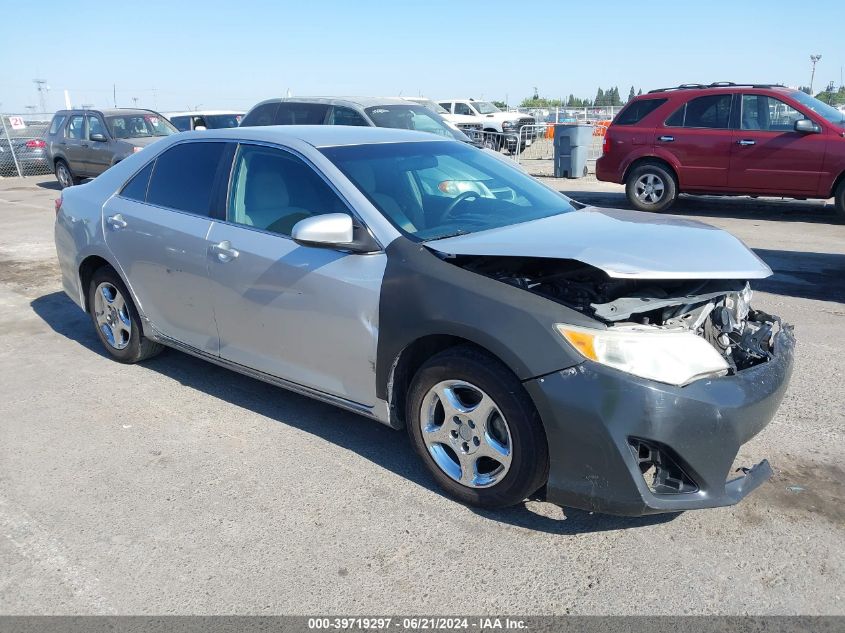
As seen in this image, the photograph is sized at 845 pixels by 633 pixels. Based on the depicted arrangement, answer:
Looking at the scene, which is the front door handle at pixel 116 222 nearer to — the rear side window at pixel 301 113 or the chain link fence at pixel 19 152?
the rear side window at pixel 301 113

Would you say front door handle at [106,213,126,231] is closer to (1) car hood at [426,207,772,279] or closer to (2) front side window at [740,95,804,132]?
(1) car hood at [426,207,772,279]

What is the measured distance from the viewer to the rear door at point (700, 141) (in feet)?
35.2

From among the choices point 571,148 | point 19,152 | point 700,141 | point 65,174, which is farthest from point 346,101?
point 19,152

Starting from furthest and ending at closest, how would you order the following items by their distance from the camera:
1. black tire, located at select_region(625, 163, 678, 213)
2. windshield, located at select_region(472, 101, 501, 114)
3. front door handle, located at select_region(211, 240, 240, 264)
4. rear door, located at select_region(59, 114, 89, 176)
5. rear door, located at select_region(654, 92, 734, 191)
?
windshield, located at select_region(472, 101, 501, 114) → rear door, located at select_region(59, 114, 89, 176) → black tire, located at select_region(625, 163, 678, 213) → rear door, located at select_region(654, 92, 734, 191) → front door handle, located at select_region(211, 240, 240, 264)

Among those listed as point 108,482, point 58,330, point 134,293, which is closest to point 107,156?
point 58,330

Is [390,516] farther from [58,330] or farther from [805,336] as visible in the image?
[58,330]

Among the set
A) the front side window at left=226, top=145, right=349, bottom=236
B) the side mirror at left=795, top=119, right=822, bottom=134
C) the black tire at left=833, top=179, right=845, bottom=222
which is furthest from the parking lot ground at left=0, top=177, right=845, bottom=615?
the side mirror at left=795, top=119, right=822, bottom=134

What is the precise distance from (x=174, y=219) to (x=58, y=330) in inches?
98.1

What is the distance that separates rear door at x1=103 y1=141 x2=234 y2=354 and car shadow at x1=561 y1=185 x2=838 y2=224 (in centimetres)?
708

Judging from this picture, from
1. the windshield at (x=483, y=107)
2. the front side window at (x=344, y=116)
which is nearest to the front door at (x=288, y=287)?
the front side window at (x=344, y=116)

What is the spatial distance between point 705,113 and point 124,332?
915 centimetres

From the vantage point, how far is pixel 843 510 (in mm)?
3146

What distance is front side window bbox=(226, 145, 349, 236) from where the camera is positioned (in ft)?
12.3

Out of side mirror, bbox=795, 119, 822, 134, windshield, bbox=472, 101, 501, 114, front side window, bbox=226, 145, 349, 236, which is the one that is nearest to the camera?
front side window, bbox=226, 145, 349, 236
